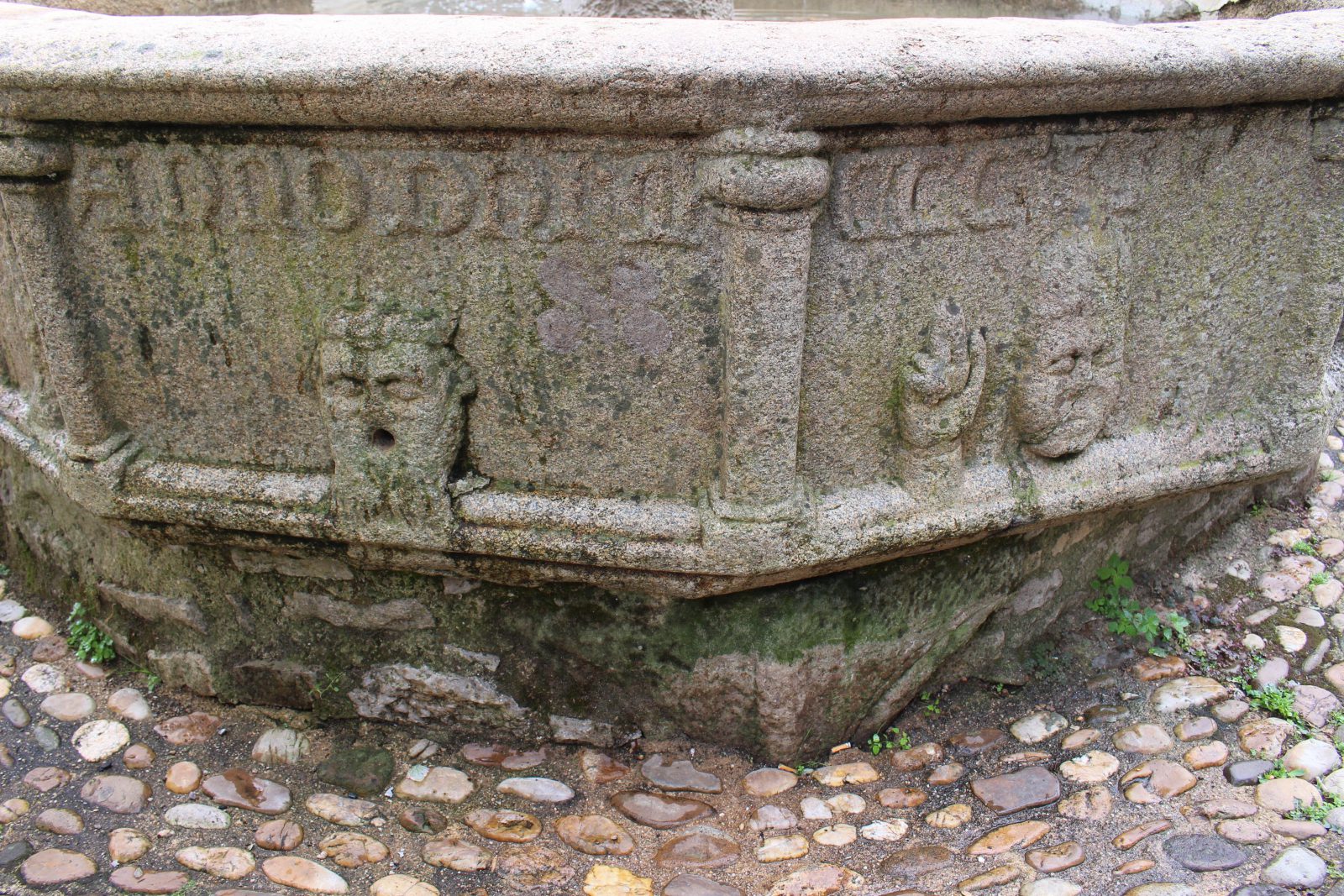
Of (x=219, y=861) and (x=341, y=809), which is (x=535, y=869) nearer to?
(x=341, y=809)

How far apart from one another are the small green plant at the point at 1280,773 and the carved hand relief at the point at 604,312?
156 cm

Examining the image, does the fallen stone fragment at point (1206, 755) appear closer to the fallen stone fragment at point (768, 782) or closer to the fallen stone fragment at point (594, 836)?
the fallen stone fragment at point (768, 782)

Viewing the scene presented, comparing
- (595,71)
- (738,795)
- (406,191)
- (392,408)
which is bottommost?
(738,795)

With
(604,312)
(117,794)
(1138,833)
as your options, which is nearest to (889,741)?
(1138,833)

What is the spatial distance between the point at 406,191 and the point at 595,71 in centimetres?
43

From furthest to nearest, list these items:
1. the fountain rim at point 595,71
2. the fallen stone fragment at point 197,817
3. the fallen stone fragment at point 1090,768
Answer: the fallen stone fragment at point 1090,768 < the fallen stone fragment at point 197,817 < the fountain rim at point 595,71

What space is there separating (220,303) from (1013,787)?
1924 mm

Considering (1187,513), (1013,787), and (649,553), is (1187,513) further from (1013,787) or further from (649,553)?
(649,553)

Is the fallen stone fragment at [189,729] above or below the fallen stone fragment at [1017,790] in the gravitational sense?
below

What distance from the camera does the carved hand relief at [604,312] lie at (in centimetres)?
187

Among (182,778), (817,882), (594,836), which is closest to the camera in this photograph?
(817,882)

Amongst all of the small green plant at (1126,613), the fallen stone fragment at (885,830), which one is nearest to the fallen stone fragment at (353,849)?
the fallen stone fragment at (885,830)

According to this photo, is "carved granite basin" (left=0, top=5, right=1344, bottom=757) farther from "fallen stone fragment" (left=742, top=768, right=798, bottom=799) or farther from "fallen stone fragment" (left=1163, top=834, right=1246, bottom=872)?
"fallen stone fragment" (left=1163, top=834, right=1246, bottom=872)

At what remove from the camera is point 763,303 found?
5.88ft
